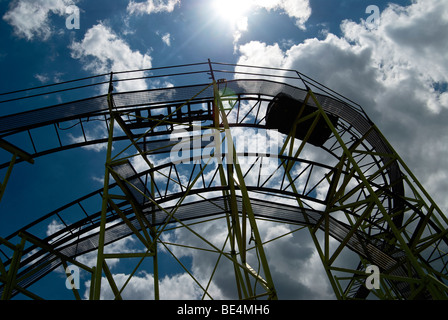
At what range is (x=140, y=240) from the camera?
806cm

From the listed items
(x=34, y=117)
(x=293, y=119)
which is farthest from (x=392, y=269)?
(x=34, y=117)

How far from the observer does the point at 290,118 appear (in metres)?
11.0

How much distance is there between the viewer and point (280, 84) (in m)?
10.7

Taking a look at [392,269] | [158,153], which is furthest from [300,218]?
[158,153]

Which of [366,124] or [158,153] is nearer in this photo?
[366,124]

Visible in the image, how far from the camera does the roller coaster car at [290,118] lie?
10.6m

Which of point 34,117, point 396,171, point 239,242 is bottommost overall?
point 239,242

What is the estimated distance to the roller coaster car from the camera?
10596mm

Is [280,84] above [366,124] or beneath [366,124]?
above

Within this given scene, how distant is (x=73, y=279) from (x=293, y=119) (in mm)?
9413
